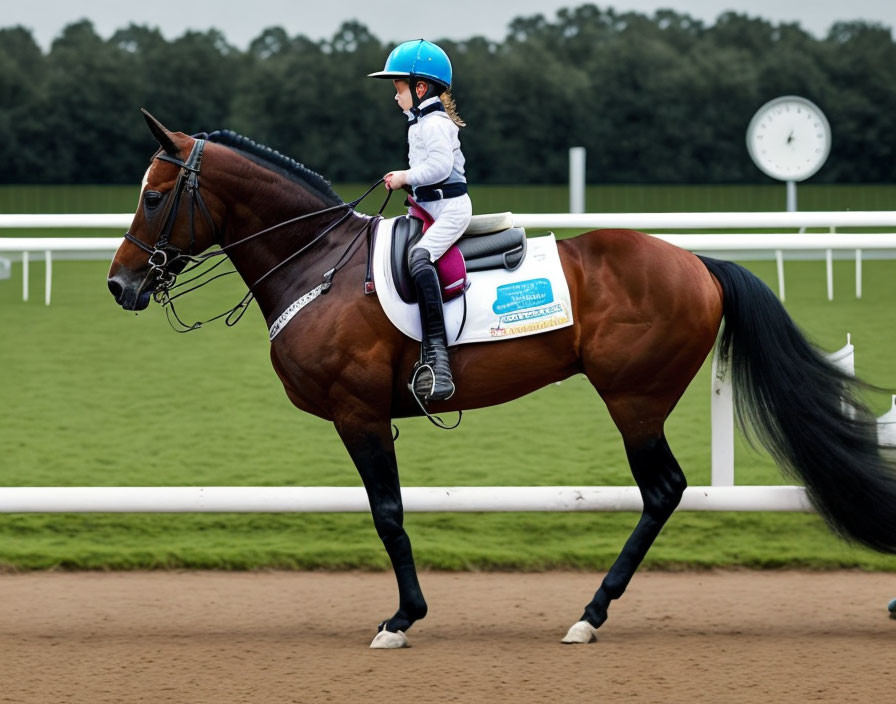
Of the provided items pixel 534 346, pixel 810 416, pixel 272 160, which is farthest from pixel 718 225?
pixel 272 160

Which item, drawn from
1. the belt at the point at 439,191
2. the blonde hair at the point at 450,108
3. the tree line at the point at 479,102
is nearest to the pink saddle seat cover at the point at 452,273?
the belt at the point at 439,191

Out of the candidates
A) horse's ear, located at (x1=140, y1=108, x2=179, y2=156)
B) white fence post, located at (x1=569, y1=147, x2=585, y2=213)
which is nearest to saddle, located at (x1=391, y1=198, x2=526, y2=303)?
horse's ear, located at (x1=140, y1=108, x2=179, y2=156)

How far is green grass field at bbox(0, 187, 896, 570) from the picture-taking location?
16.1 feet

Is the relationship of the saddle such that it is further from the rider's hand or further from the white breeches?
the rider's hand

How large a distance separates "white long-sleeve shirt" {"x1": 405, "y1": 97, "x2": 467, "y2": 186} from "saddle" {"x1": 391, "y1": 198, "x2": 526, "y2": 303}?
0.52ft

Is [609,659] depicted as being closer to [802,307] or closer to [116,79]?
[802,307]

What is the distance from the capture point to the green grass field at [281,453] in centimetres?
492

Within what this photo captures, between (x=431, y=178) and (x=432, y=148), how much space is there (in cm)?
9

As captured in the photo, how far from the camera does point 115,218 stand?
17.5ft

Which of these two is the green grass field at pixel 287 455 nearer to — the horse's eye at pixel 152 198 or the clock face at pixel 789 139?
the horse's eye at pixel 152 198

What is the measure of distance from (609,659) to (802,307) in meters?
3.95

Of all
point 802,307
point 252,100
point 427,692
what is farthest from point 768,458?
point 252,100

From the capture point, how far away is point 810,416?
4.00 metres

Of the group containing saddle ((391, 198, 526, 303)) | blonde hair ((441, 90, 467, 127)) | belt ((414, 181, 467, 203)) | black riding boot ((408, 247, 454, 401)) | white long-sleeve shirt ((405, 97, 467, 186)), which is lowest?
black riding boot ((408, 247, 454, 401))
